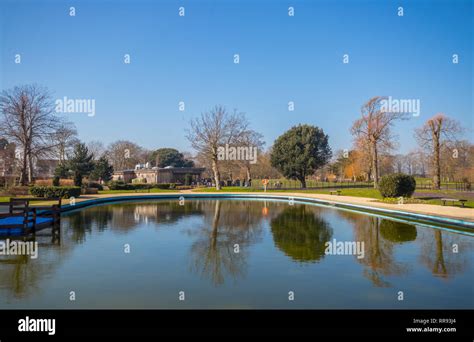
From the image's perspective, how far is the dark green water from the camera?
6137mm

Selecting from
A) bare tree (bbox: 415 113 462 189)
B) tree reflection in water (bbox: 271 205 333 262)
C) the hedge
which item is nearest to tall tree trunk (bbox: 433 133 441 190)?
bare tree (bbox: 415 113 462 189)

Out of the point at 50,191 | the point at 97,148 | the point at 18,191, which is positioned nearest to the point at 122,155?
the point at 97,148

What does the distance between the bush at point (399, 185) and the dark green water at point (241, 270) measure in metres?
8.87

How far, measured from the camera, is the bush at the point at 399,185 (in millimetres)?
21797

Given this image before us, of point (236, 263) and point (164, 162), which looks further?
point (164, 162)

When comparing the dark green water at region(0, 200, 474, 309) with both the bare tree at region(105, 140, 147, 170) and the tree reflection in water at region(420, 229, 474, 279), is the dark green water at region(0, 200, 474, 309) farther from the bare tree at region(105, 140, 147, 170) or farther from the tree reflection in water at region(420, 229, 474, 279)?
the bare tree at region(105, 140, 147, 170)

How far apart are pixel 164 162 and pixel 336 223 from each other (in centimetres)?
5780

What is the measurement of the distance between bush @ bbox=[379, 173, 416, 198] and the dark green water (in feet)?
29.1

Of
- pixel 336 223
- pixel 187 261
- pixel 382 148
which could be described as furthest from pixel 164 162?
pixel 187 261

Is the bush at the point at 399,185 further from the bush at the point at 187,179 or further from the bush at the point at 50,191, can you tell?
the bush at the point at 187,179

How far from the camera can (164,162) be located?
69.8 metres
